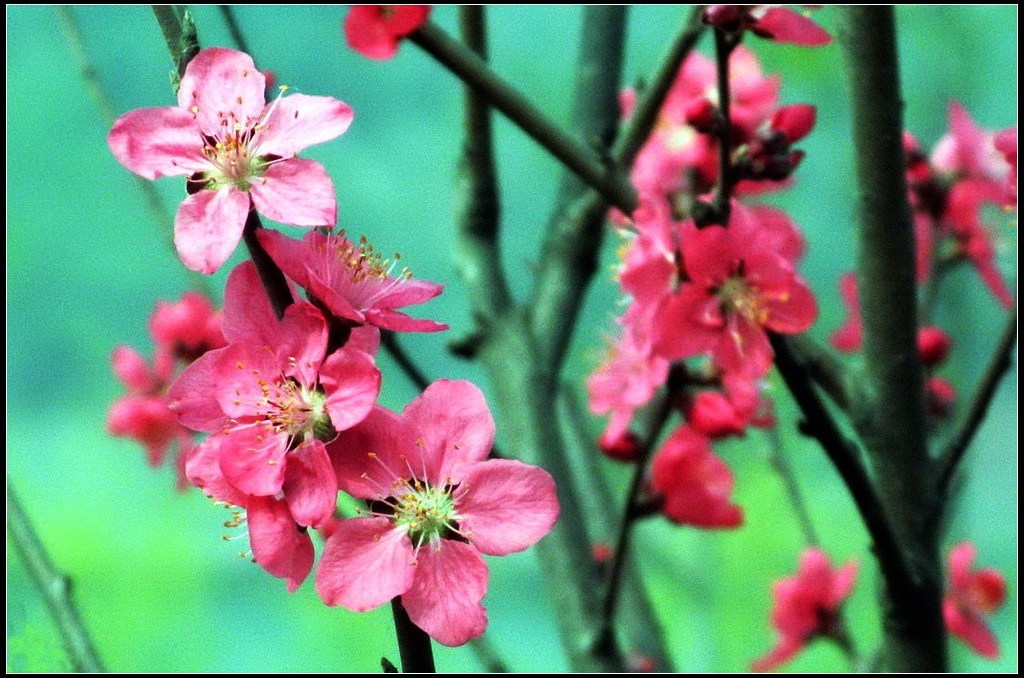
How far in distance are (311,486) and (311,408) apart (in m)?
0.03

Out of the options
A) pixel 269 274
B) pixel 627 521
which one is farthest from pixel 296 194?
pixel 627 521

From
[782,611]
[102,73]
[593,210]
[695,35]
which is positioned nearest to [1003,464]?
[782,611]

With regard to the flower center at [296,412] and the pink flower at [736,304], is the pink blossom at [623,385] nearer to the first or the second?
the pink flower at [736,304]

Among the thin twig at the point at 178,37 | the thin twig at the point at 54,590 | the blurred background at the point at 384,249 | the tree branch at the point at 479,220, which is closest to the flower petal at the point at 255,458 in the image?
the thin twig at the point at 178,37

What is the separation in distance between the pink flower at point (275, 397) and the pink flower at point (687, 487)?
411 mm

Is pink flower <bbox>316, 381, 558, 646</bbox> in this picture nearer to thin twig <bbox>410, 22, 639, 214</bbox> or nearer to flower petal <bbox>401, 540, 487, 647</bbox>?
flower petal <bbox>401, 540, 487, 647</bbox>

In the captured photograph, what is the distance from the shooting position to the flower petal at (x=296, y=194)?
307 millimetres

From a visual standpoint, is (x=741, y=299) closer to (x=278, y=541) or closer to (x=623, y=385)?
(x=623, y=385)

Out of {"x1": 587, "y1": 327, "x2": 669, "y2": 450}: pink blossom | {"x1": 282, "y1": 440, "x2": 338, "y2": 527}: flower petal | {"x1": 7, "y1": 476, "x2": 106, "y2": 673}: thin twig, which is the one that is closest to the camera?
{"x1": 282, "y1": 440, "x2": 338, "y2": 527}: flower petal

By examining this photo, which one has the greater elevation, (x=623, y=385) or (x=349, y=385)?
(x=349, y=385)

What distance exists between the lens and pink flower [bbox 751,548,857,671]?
873 millimetres

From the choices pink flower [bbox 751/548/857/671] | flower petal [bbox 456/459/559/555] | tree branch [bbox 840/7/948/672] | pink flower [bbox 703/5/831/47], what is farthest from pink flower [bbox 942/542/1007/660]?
flower petal [bbox 456/459/559/555]

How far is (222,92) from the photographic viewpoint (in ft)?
1.10

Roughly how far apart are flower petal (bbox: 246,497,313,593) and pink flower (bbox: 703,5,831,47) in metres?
0.30
